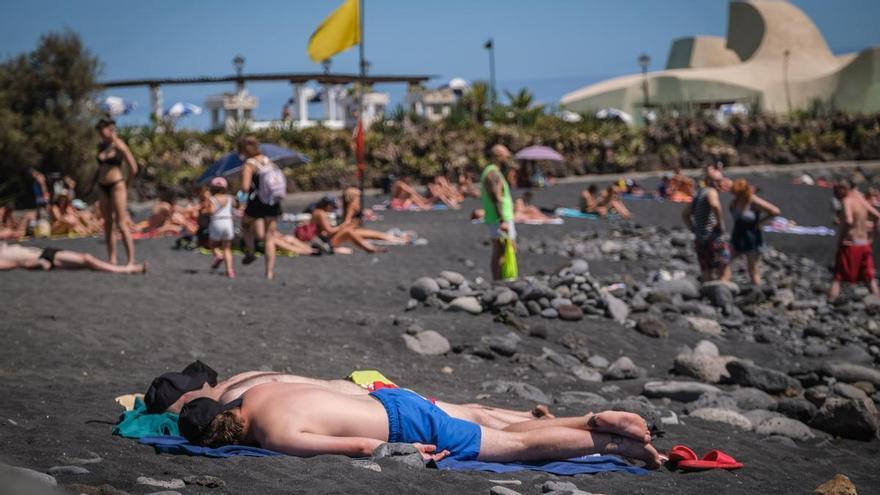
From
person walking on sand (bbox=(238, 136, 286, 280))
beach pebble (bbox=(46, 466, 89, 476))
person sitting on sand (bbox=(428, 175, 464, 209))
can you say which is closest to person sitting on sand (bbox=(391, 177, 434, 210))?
person sitting on sand (bbox=(428, 175, 464, 209))

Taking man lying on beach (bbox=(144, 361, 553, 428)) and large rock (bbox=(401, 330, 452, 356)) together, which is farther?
large rock (bbox=(401, 330, 452, 356))

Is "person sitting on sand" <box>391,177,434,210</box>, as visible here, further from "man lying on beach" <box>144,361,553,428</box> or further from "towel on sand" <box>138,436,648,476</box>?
"towel on sand" <box>138,436,648,476</box>

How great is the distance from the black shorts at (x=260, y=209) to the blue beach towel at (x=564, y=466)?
20.1 ft

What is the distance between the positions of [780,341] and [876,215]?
8.47 feet

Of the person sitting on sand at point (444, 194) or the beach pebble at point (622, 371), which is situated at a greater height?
the person sitting on sand at point (444, 194)

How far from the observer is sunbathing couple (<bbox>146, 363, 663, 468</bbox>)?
427cm

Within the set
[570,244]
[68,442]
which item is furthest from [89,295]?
[570,244]

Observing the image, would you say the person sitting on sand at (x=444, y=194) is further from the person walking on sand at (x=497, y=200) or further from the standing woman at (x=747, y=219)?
the person walking on sand at (x=497, y=200)

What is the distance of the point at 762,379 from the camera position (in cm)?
729

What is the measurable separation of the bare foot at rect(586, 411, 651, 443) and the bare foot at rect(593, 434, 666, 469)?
0.12 ft

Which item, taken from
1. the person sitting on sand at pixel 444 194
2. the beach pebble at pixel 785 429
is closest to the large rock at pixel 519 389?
the beach pebble at pixel 785 429

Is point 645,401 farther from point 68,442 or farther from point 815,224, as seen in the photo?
point 815,224

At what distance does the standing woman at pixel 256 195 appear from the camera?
994cm

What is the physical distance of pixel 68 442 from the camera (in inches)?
169
